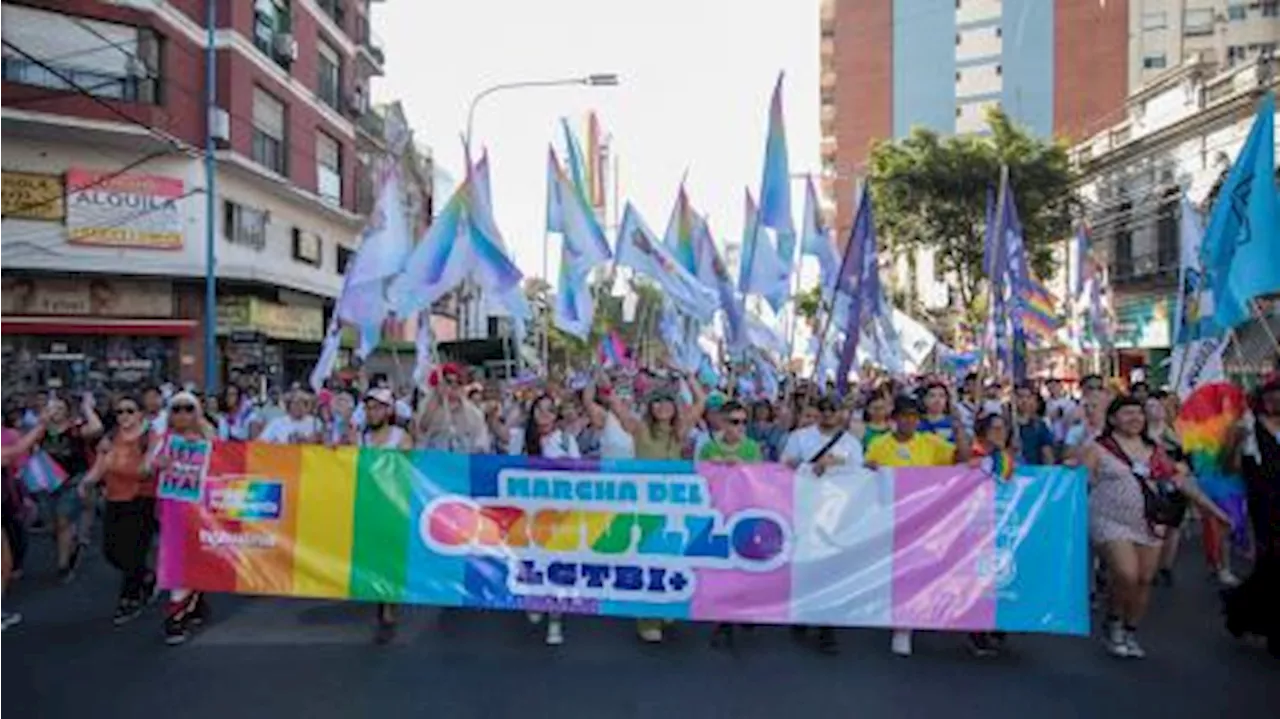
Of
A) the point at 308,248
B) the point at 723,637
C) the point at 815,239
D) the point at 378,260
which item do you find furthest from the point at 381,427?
the point at 308,248

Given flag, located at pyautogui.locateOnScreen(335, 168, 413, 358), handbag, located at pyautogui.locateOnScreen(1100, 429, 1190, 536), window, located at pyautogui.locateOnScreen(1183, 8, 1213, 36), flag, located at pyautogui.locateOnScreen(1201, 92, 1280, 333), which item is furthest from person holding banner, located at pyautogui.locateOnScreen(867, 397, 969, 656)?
window, located at pyautogui.locateOnScreen(1183, 8, 1213, 36)

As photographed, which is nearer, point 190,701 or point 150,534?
point 190,701

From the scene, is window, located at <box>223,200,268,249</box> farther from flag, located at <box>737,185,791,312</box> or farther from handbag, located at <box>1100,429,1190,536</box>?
handbag, located at <box>1100,429,1190,536</box>

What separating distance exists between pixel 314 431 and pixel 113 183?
53.9 feet

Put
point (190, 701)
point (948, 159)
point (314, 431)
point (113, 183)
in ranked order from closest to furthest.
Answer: point (190, 701) → point (314, 431) → point (113, 183) → point (948, 159)

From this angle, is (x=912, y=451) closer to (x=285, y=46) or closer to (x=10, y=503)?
(x=10, y=503)

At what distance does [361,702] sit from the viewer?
18.3ft

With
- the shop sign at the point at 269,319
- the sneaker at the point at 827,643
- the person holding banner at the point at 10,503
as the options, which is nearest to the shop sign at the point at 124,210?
the shop sign at the point at 269,319

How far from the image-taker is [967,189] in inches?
1277

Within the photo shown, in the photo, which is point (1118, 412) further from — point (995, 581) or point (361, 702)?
point (361, 702)

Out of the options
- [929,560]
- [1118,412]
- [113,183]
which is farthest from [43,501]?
[113,183]

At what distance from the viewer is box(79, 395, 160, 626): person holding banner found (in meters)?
7.45

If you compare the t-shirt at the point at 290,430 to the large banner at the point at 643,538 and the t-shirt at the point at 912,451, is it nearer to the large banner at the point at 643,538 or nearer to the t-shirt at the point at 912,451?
the large banner at the point at 643,538

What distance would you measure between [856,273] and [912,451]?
304 cm
